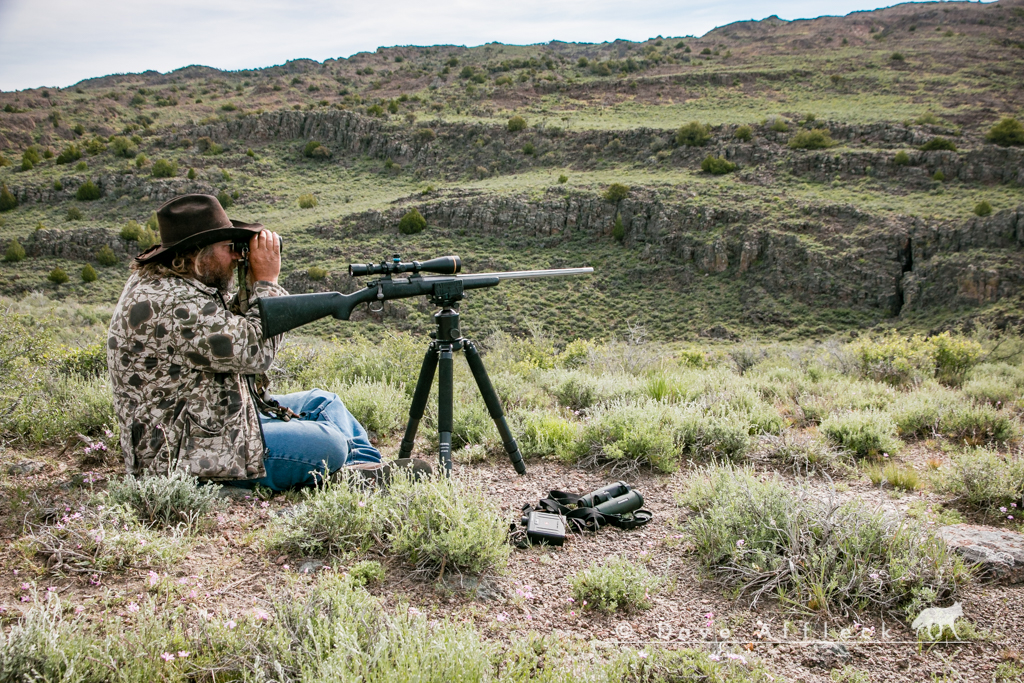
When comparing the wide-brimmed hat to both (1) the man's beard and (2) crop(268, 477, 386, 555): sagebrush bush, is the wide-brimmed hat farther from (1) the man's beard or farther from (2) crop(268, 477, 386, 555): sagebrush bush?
(2) crop(268, 477, 386, 555): sagebrush bush

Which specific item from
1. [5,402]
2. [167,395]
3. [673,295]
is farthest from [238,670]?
[673,295]

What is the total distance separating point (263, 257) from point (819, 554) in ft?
9.60

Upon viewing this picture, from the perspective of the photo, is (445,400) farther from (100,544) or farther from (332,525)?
(100,544)

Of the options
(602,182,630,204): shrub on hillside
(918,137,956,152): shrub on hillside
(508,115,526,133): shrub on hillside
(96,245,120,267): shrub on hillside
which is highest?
(508,115,526,133): shrub on hillside

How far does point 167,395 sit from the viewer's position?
291 cm

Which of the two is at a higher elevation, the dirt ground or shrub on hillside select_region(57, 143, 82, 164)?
shrub on hillside select_region(57, 143, 82, 164)

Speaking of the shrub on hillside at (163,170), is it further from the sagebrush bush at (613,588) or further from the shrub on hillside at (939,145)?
the shrub on hillside at (939,145)

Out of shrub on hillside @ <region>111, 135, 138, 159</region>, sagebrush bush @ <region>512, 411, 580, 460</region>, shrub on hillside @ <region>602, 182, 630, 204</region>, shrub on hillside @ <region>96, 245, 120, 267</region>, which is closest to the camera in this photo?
sagebrush bush @ <region>512, 411, 580, 460</region>

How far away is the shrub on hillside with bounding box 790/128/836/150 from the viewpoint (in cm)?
3434

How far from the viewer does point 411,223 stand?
3253cm

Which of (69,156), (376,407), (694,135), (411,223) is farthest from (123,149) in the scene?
(376,407)

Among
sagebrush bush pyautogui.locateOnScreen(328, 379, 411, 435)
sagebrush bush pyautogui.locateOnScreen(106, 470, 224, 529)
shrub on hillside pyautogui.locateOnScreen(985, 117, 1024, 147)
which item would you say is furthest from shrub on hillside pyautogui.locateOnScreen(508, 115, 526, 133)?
sagebrush bush pyautogui.locateOnScreen(106, 470, 224, 529)

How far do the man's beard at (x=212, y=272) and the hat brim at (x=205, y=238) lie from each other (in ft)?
0.23

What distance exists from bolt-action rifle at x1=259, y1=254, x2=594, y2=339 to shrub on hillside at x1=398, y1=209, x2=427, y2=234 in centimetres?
3001
